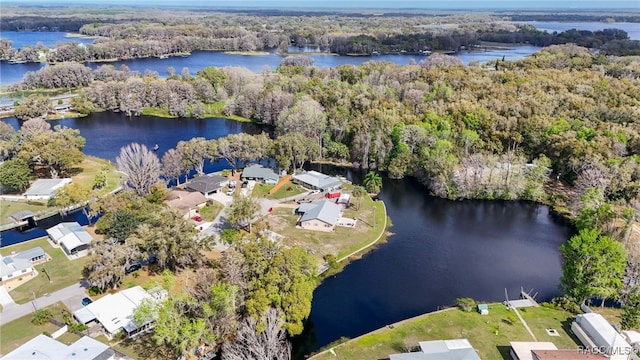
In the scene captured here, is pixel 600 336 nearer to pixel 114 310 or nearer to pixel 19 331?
pixel 114 310

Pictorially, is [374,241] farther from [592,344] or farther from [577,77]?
[577,77]

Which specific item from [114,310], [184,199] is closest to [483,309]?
[114,310]

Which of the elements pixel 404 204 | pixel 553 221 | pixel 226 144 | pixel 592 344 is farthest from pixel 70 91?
pixel 592 344

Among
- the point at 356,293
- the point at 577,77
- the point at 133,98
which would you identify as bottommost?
the point at 356,293

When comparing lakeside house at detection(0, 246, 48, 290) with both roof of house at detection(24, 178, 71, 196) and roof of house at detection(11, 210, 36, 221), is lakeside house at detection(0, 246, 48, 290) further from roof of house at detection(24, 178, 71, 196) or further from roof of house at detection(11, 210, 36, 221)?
roof of house at detection(24, 178, 71, 196)

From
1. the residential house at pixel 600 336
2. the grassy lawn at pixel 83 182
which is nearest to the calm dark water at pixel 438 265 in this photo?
the residential house at pixel 600 336

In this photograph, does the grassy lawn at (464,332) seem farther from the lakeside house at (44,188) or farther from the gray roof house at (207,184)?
the lakeside house at (44,188)
